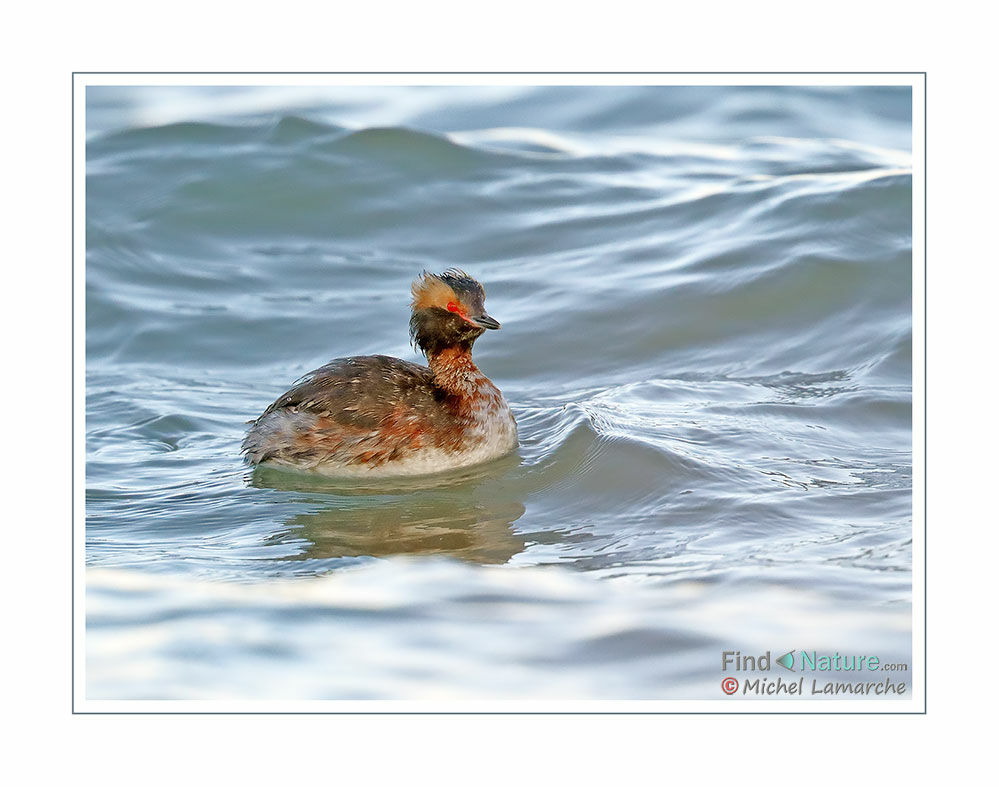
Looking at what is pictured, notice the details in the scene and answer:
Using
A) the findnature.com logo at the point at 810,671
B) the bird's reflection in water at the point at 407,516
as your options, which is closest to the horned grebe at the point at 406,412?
the bird's reflection in water at the point at 407,516

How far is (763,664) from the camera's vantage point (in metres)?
4.85

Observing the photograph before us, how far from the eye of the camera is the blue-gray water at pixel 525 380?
17.0 ft

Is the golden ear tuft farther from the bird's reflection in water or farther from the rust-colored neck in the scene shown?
the bird's reflection in water

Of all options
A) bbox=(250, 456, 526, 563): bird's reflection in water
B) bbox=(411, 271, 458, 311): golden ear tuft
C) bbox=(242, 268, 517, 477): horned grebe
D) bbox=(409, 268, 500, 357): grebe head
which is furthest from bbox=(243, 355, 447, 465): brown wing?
bbox=(411, 271, 458, 311): golden ear tuft

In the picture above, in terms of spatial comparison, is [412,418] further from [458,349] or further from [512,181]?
[512,181]

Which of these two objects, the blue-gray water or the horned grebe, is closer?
the blue-gray water

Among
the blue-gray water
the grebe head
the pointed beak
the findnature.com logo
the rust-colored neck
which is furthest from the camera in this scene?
the rust-colored neck

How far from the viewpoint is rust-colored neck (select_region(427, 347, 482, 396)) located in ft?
25.0

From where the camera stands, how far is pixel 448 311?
7.48 meters

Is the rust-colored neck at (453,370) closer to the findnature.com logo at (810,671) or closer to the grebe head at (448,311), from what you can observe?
the grebe head at (448,311)

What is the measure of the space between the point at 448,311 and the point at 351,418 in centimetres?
89
